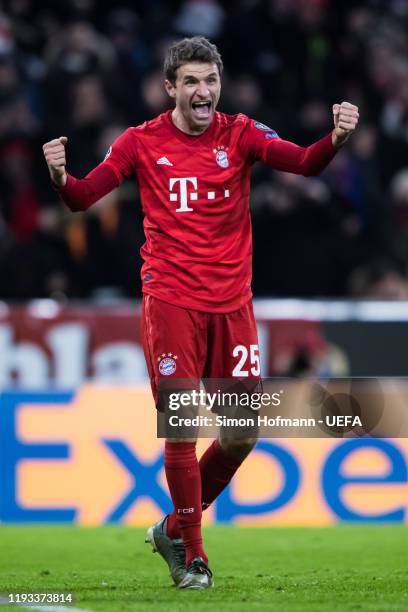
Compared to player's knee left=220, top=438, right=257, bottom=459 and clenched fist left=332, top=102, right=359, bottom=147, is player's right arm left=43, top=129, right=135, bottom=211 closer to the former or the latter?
clenched fist left=332, top=102, right=359, bottom=147

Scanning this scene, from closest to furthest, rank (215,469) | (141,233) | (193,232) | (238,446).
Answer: (193,232) → (238,446) → (215,469) → (141,233)

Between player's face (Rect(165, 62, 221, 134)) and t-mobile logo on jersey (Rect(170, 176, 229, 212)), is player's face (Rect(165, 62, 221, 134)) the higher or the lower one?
the higher one

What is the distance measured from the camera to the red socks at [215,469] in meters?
6.49

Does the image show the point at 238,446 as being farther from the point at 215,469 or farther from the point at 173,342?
the point at 173,342

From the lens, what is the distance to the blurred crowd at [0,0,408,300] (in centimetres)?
1199

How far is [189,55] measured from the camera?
6.18 metres

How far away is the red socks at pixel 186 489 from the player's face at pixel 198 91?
1366 millimetres

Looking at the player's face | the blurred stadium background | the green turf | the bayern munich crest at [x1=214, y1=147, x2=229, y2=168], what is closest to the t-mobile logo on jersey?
the bayern munich crest at [x1=214, y1=147, x2=229, y2=168]

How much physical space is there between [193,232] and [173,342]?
478 mm

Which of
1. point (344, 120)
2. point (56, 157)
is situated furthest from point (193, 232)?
point (344, 120)

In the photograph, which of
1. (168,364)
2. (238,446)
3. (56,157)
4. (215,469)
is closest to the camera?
(56,157)

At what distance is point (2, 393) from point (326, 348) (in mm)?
3016

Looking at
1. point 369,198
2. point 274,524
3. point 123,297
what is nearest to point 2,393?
point 274,524

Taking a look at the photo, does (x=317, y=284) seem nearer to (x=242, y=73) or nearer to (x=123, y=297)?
(x=123, y=297)
